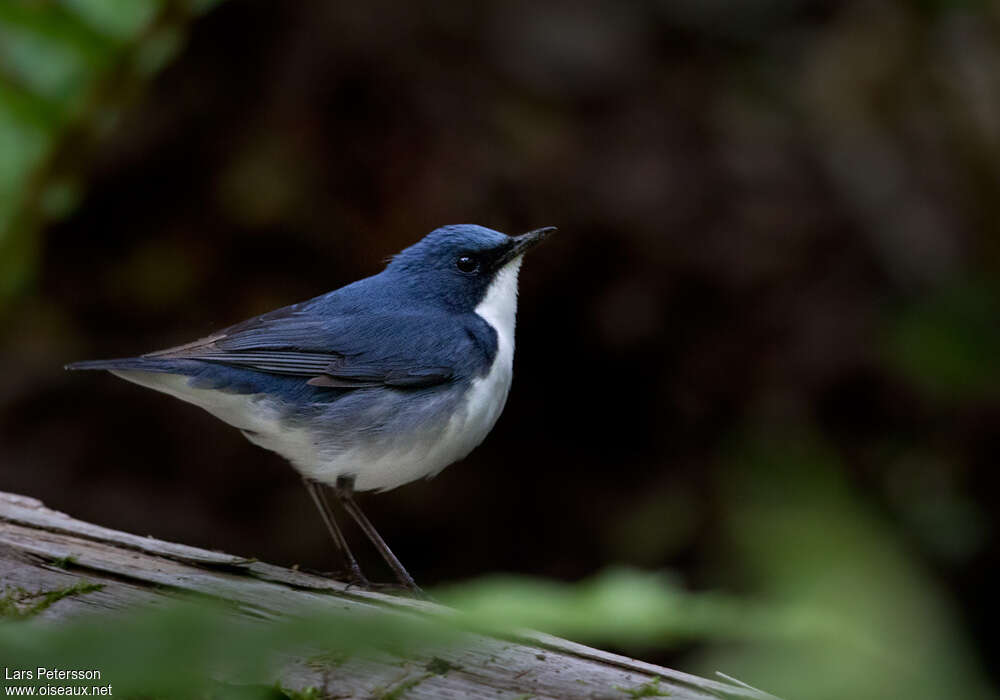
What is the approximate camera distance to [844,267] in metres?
7.49

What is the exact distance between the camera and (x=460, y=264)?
163 inches

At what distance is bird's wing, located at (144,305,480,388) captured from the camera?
379cm

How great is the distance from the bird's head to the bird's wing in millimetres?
204

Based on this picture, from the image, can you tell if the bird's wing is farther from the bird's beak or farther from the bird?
the bird's beak

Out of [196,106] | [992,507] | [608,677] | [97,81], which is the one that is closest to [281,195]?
[196,106]

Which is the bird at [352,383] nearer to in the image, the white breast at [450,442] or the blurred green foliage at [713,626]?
the white breast at [450,442]

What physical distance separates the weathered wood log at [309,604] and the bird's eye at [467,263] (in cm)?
124

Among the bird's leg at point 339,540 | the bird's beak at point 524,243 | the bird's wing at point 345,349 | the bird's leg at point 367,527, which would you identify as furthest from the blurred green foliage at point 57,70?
the bird's leg at point 367,527

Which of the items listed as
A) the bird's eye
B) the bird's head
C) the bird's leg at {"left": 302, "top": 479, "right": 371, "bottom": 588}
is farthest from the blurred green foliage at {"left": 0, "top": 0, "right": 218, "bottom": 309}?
the bird's leg at {"left": 302, "top": 479, "right": 371, "bottom": 588}

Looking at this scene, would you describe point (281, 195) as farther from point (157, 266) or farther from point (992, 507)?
point (992, 507)

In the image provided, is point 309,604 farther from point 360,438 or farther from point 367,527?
point 367,527

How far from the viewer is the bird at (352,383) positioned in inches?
146

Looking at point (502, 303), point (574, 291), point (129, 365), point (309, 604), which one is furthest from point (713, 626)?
point (574, 291)

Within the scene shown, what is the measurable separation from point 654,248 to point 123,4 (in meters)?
3.73
